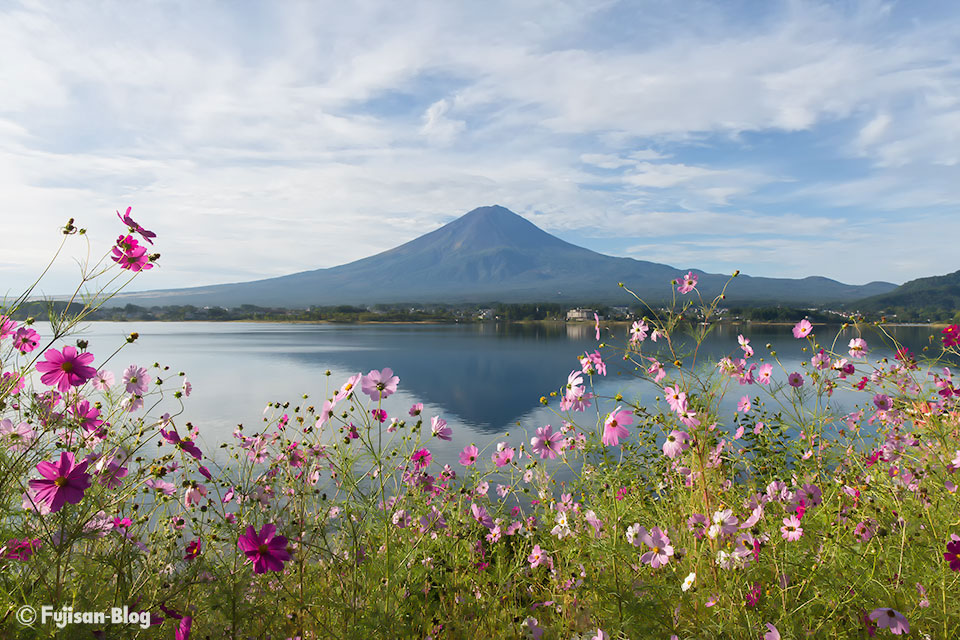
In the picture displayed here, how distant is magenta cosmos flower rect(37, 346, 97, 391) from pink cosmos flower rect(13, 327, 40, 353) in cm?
39

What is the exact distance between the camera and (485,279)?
142 m

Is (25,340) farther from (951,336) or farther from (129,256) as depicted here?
(951,336)

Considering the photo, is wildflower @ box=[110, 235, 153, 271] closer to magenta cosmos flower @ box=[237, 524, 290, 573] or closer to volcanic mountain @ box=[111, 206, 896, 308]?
magenta cosmos flower @ box=[237, 524, 290, 573]

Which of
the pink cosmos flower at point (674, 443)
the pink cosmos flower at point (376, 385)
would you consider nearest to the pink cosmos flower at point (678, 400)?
the pink cosmos flower at point (674, 443)

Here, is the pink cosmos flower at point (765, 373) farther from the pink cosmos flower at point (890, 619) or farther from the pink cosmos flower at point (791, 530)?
the pink cosmos flower at point (890, 619)

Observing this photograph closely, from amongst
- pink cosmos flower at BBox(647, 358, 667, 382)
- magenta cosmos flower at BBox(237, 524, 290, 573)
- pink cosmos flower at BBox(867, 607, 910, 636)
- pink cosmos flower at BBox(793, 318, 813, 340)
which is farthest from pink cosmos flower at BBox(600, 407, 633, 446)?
pink cosmos flower at BBox(793, 318, 813, 340)

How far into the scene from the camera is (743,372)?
263 centimetres

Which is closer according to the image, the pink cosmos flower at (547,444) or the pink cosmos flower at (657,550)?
the pink cosmos flower at (657,550)

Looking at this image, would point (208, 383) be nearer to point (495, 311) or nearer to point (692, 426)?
point (692, 426)

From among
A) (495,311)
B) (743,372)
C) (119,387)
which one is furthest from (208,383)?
(495,311)

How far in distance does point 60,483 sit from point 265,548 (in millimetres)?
492

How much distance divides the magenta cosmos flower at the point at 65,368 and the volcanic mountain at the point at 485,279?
97226 millimetres

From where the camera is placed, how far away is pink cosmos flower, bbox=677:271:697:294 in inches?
99.2

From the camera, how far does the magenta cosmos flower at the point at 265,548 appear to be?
1334 millimetres
